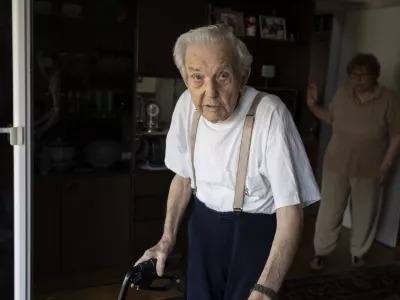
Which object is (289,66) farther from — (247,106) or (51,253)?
(247,106)

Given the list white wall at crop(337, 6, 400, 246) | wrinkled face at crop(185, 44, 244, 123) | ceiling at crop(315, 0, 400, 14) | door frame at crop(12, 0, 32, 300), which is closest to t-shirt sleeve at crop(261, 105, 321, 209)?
wrinkled face at crop(185, 44, 244, 123)

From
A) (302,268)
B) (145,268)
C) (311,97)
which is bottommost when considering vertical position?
(302,268)

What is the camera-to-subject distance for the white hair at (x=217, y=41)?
1193mm

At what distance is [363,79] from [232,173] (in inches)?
83.6

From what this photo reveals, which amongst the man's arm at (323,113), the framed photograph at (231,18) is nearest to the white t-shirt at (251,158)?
the framed photograph at (231,18)

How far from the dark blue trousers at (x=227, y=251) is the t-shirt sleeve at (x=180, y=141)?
0.11m

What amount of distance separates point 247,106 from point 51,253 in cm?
194

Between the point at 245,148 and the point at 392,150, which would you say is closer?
the point at 245,148

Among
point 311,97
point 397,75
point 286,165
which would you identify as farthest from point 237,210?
point 397,75

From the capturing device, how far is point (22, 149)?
193cm

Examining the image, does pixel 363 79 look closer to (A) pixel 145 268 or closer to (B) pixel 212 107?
(B) pixel 212 107

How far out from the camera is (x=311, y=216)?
166 inches
